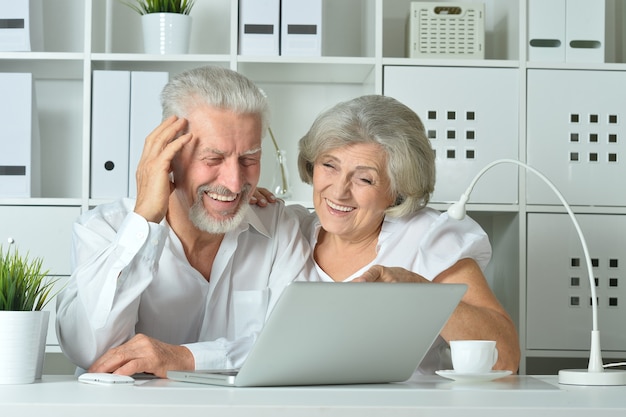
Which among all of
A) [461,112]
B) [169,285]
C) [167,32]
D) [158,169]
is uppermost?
[167,32]

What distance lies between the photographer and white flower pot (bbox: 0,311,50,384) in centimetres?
137

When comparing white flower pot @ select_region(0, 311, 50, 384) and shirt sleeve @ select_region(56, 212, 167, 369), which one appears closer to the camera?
white flower pot @ select_region(0, 311, 50, 384)

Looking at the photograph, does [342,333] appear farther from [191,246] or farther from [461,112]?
[461,112]

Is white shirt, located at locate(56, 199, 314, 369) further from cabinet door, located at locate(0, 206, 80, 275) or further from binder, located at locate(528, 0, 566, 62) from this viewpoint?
binder, located at locate(528, 0, 566, 62)

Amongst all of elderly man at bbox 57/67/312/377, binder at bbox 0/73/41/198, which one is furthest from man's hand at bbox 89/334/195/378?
binder at bbox 0/73/41/198


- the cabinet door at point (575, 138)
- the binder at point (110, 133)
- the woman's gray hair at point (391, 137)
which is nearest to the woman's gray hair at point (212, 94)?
the woman's gray hair at point (391, 137)

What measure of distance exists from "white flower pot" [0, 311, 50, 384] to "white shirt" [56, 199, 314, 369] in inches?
11.4

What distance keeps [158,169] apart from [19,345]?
1.78 ft

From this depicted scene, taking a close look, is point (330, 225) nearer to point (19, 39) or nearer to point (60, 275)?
point (60, 275)

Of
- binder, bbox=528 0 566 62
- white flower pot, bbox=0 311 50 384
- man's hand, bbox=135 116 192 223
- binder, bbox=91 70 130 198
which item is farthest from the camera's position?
binder, bbox=528 0 566 62

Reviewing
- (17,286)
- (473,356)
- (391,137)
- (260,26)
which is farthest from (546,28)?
(17,286)

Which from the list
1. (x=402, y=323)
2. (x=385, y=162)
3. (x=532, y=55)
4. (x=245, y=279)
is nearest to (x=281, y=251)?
(x=245, y=279)

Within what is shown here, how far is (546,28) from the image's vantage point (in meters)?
2.92

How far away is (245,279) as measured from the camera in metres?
2.06
